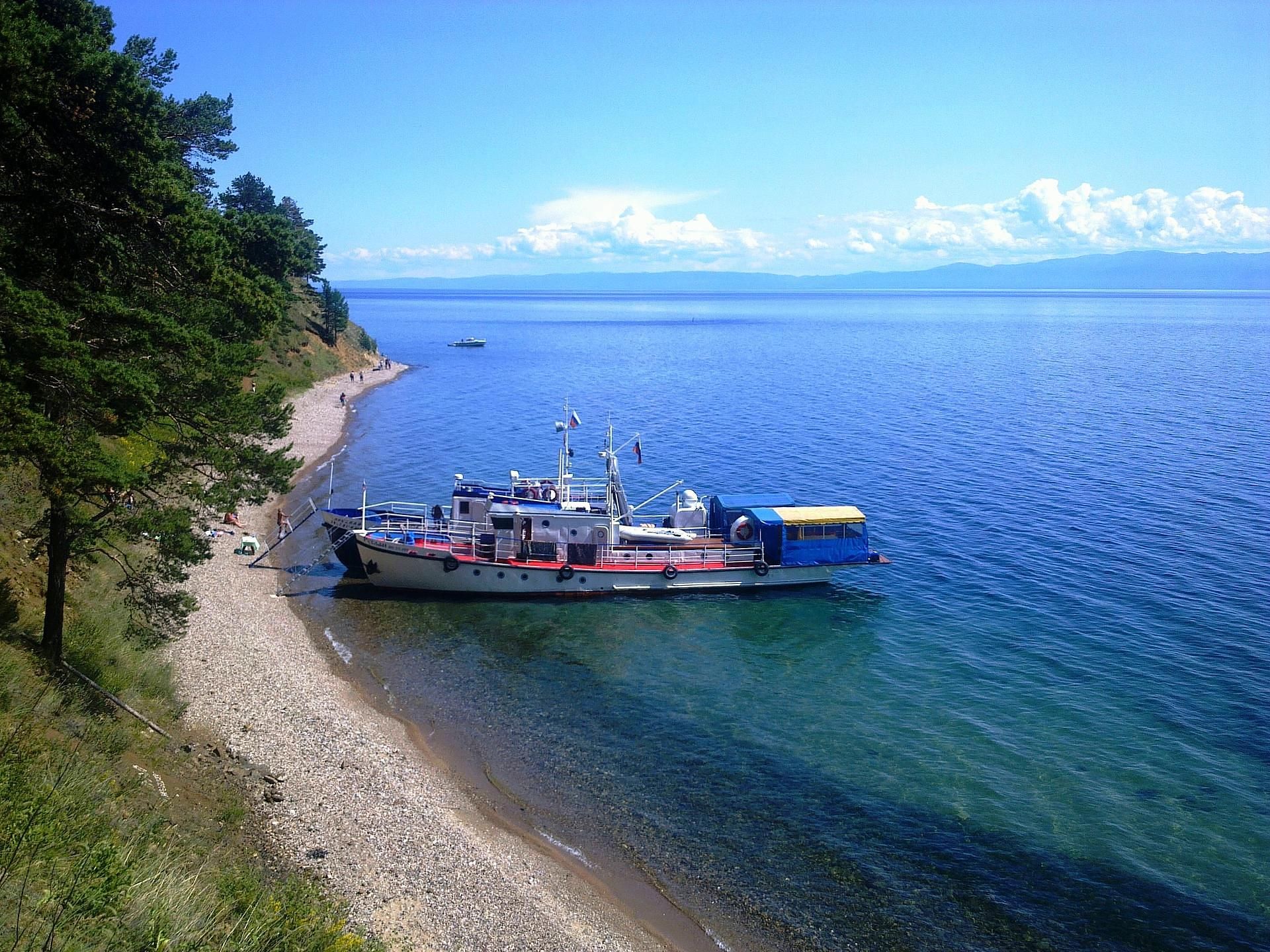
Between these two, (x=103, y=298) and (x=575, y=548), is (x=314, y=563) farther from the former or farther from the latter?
(x=103, y=298)

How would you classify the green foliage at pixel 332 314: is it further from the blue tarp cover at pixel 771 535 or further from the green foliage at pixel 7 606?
the green foliage at pixel 7 606

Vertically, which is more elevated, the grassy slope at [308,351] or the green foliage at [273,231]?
the green foliage at [273,231]

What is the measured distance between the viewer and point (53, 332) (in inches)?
588

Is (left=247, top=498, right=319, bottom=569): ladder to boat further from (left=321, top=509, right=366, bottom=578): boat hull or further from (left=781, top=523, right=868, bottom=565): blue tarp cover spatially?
(left=781, top=523, right=868, bottom=565): blue tarp cover

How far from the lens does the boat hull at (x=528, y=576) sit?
120 ft

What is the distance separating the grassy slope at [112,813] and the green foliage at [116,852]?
3cm

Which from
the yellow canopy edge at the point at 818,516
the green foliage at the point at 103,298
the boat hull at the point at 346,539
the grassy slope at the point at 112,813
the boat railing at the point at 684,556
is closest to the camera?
the grassy slope at the point at 112,813

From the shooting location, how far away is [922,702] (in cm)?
2825

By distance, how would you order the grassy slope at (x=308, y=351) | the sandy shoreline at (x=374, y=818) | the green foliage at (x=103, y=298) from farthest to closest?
the grassy slope at (x=308, y=351) → the sandy shoreline at (x=374, y=818) → the green foliage at (x=103, y=298)

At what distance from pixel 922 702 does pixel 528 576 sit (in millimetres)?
17281

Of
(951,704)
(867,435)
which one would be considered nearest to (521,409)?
(867,435)

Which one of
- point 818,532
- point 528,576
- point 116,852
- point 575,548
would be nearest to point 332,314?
point 528,576

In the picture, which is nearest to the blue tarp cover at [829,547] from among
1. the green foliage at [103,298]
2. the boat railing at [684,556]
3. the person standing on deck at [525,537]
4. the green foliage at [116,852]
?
the boat railing at [684,556]

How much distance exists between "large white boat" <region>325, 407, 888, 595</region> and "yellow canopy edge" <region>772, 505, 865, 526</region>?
0.06 meters
